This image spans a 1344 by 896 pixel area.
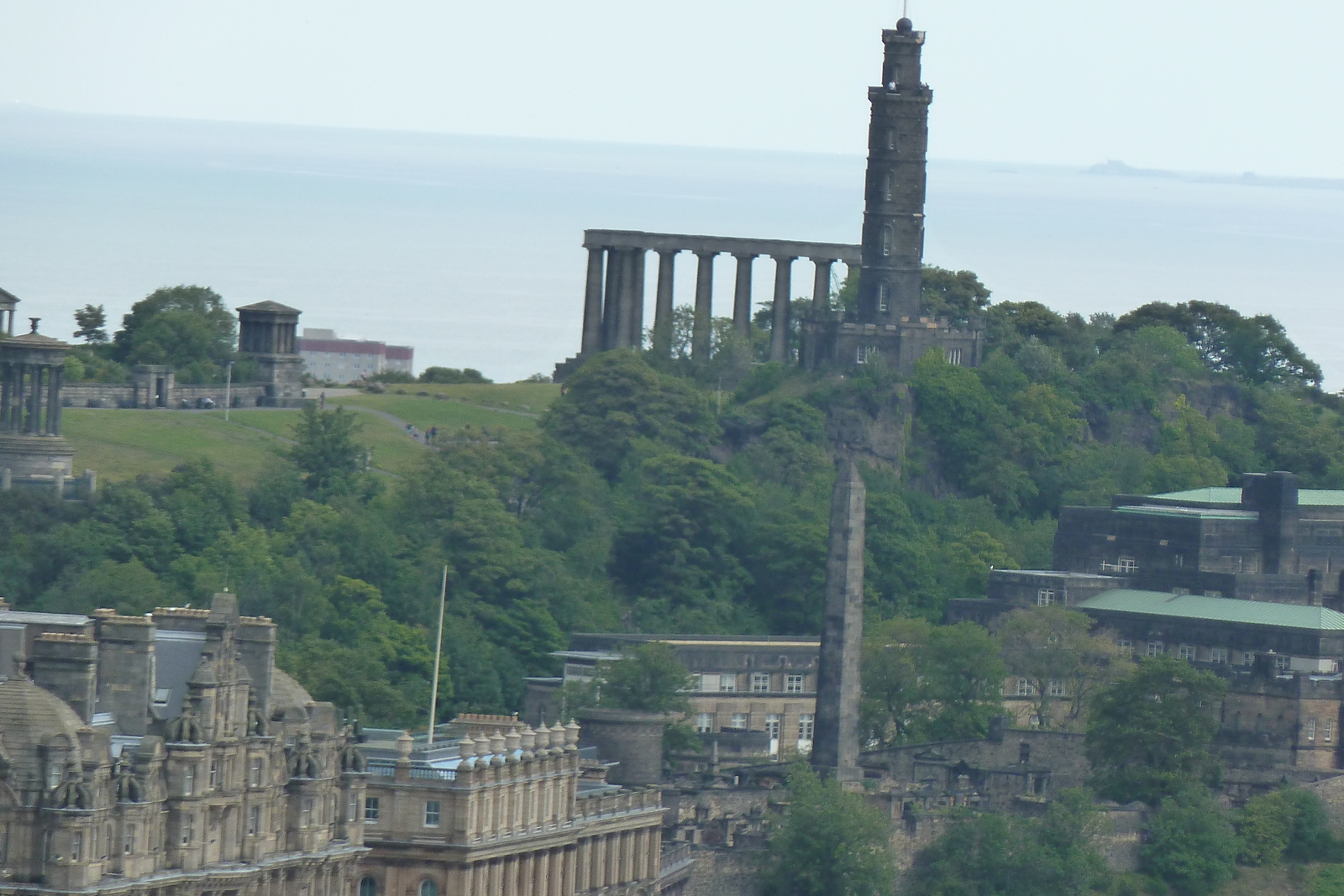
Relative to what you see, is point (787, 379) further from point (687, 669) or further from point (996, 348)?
point (687, 669)

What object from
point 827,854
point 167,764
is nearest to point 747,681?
point 827,854

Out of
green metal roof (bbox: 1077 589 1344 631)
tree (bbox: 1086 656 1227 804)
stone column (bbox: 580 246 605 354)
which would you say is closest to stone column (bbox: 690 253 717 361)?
stone column (bbox: 580 246 605 354)

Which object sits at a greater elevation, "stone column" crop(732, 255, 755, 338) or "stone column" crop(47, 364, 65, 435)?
"stone column" crop(732, 255, 755, 338)

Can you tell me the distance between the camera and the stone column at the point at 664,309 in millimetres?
152750

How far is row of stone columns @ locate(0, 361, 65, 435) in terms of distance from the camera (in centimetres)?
13175

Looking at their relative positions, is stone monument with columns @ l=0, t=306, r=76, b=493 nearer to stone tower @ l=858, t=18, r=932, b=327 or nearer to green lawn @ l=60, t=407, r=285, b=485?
green lawn @ l=60, t=407, r=285, b=485

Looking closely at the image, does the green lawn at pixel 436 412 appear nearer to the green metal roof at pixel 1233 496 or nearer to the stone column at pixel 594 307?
the stone column at pixel 594 307

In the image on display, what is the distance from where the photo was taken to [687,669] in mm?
122375

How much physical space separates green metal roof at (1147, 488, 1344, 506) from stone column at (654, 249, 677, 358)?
2104 centimetres

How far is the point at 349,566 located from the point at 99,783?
51.7 m

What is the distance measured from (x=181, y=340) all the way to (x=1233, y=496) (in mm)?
38616

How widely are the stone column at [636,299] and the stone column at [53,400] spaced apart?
2751 centimetres

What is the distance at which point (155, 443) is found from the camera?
136750mm

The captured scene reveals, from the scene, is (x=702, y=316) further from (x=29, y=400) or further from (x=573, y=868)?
(x=573, y=868)
